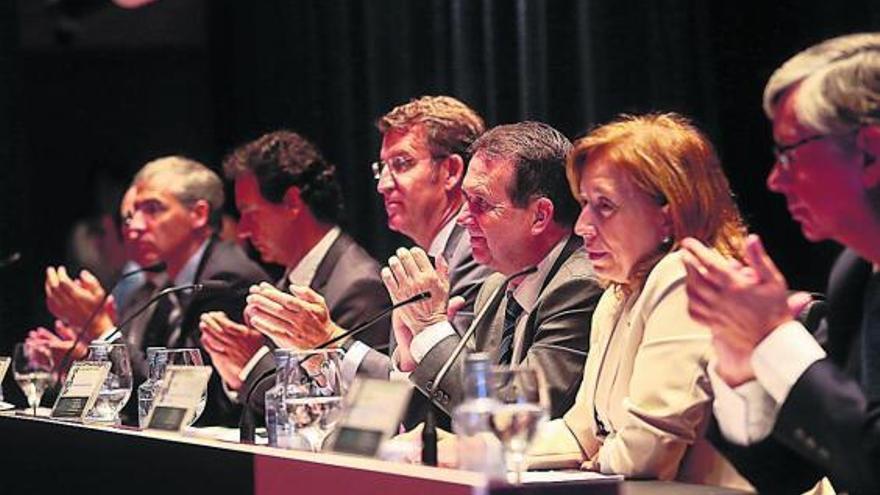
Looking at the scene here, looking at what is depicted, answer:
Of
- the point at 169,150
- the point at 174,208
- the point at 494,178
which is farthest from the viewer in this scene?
the point at 169,150

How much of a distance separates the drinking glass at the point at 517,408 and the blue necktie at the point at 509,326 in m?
1.28

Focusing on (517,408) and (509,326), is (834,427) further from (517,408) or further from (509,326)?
A: (509,326)

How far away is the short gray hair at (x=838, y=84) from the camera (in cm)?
217

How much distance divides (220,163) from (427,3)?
1.95 m

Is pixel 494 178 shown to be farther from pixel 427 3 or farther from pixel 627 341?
pixel 427 3

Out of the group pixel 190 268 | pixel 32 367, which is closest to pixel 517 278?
pixel 32 367

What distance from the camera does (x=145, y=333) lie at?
17.7 ft

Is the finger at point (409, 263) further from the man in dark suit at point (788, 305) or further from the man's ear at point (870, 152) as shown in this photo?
the man's ear at point (870, 152)

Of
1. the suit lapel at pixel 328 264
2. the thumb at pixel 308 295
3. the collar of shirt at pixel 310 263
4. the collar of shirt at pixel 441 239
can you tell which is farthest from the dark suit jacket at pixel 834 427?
the collar of shirt at pixel 310 263

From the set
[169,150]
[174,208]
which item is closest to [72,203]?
[169,150]

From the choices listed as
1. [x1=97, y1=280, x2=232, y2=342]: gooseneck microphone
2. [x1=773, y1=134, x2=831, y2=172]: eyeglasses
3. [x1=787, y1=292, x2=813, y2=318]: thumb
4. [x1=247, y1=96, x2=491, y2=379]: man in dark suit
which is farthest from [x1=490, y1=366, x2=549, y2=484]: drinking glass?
[x1=247, y1=96, x2=491, y2=379]: man in dark suit

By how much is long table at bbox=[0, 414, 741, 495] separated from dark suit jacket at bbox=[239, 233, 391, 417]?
2.43 ft

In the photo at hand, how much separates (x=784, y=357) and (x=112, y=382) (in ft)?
5.65

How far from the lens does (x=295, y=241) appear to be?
4.86 metres
